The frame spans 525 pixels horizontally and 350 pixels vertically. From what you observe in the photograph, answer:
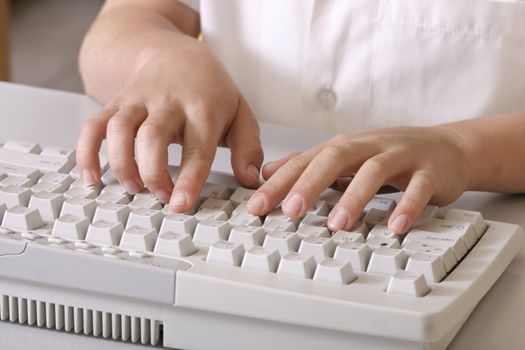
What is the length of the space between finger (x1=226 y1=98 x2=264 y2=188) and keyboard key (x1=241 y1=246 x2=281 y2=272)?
0.16 m

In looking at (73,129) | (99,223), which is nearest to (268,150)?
(73,129)

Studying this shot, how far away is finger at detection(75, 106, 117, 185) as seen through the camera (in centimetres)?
65

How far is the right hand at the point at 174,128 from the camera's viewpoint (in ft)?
2.13

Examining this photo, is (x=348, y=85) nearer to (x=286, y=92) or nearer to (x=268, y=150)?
(x=286, y=92)

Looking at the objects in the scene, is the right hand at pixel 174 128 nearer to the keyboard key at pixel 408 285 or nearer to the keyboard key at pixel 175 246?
the keyboard key at pixel 175 246

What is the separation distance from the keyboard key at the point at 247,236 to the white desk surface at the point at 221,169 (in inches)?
3.2

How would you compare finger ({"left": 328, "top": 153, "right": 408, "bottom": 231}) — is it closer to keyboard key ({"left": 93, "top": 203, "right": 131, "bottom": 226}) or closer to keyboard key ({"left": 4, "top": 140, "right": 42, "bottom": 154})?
keyboard key ({"left": 93, "top": 203, "right": 131, "bottom": 226})

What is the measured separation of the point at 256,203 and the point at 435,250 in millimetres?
119

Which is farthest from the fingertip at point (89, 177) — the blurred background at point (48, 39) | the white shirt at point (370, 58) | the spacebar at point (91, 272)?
the blurred background at point (48, 39)

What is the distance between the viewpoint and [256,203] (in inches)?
24.3

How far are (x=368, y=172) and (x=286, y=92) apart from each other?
0.44 metres

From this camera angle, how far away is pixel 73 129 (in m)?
0.85

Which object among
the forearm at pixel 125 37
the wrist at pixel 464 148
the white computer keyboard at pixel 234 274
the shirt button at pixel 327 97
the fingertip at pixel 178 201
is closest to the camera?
the white computer keyboard at pixel 234 274

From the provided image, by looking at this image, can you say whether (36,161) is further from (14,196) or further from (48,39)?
(48,39)
